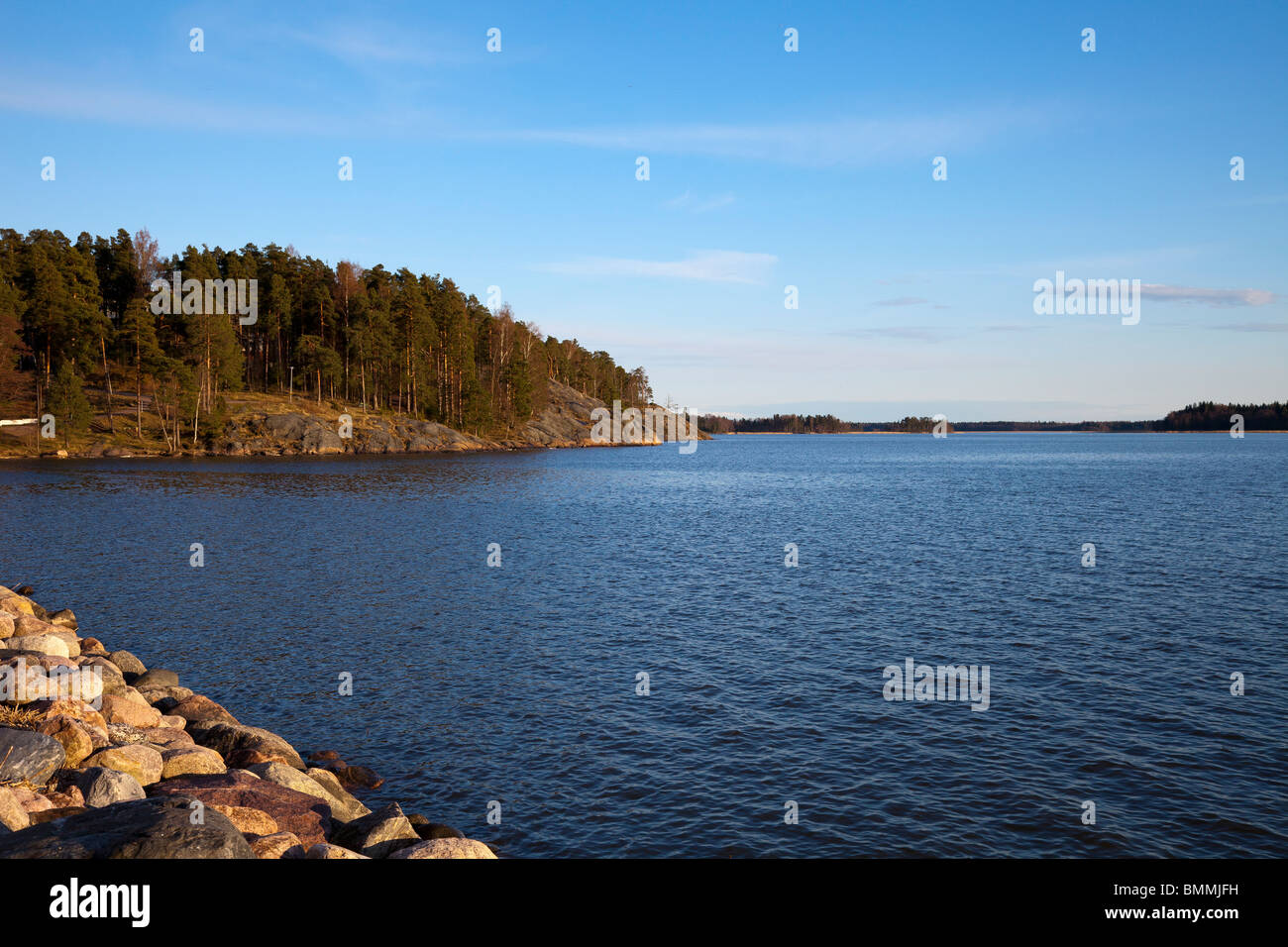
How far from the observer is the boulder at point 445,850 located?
1266 centimetres

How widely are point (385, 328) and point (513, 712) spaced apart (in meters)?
131

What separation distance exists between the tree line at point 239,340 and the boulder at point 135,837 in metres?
111

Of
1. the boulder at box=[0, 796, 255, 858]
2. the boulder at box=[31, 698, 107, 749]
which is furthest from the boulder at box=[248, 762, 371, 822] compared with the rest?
the boulder at box=[0, 796, 255, 858]

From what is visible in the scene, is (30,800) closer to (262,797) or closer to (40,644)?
(262,797)

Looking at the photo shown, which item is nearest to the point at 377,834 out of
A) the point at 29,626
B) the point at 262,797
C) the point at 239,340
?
the point at 262,797

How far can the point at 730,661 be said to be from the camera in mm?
27266

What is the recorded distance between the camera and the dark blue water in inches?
656

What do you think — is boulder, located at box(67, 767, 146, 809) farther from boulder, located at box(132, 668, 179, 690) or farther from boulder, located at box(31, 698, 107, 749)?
boulder, located at box(132, 668, 179, 690)

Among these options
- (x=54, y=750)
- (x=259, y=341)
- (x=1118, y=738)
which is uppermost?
(x=259, y=341)

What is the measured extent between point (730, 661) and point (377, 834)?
15244 millimetres

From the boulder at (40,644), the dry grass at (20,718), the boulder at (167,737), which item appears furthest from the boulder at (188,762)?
the boulder at (40,644)

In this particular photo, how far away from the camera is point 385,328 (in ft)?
465
